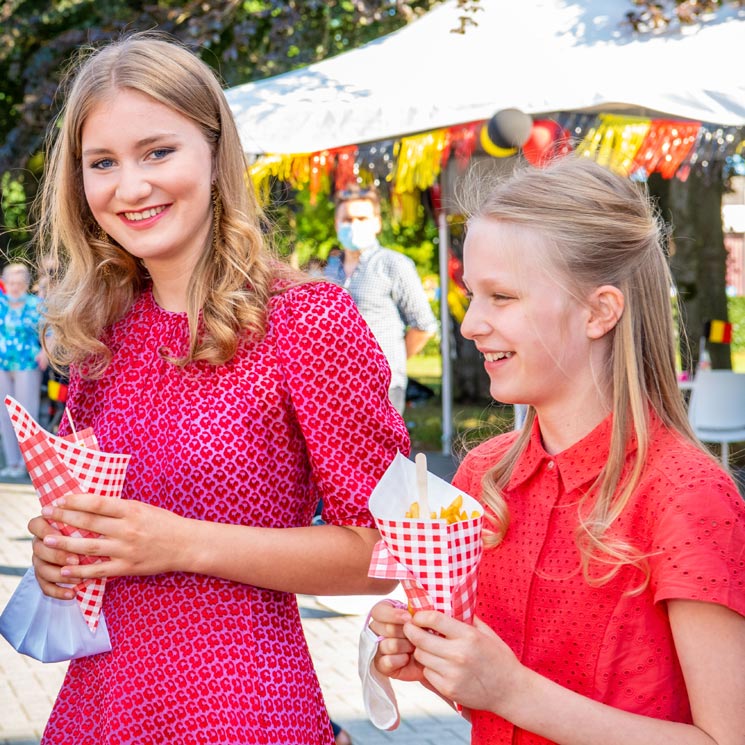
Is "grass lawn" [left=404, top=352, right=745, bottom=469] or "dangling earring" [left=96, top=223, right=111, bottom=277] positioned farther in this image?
"grass lawn" [left=404, top=352, right=745, bottom=469]

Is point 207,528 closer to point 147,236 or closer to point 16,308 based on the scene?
point 147,236

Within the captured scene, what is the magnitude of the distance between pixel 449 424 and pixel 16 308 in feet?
14.0

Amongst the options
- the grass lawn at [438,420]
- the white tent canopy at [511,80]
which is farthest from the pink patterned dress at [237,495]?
the grass lawn at [438,420]

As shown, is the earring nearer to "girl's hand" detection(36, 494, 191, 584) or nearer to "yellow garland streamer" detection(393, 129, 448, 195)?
"girl's hand" detection(36, 494, 191, 584)

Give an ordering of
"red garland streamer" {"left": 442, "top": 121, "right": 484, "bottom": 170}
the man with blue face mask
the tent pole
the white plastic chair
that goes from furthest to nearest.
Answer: the tent pole < the white plastic chair < the man with blue face mask < "red garland streamer" {"left": 442, "top": 121, "right": 484, "bottom": 170}

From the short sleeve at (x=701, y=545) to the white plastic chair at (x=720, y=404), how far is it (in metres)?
7.51

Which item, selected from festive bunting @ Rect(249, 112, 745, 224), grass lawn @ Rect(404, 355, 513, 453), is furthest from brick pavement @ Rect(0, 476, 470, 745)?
grass lawn @ Rect(404, 355, 513, 453)

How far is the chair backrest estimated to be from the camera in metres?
8.91

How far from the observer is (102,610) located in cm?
195

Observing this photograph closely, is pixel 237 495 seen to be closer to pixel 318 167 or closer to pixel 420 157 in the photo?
pixel 420 157

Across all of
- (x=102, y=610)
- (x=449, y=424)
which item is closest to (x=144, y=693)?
(x=102, y=610)

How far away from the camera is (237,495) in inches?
75.2

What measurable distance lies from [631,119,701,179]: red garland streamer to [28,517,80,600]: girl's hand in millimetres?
5660

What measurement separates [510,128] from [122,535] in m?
4.96
